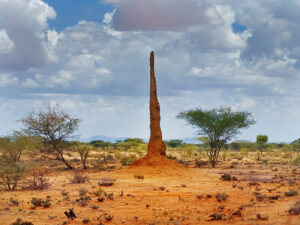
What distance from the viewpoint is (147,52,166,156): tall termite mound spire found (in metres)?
26.0

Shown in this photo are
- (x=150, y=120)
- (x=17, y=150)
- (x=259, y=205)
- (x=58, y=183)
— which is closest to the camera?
(x=259, y=205)

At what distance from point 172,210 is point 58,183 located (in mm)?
9127

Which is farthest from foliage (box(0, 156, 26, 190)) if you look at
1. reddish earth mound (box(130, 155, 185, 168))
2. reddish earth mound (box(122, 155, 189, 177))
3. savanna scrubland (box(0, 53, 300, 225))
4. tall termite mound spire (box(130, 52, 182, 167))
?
reddish earth mound (box(130, 155, 185, 168))

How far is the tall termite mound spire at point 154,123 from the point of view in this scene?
2595cm

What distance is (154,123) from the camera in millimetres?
26062

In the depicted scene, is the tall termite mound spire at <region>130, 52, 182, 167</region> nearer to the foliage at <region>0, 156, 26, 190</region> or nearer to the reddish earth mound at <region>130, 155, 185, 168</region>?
the reddish earth mound at <region>130, 155, 185, 168</region>

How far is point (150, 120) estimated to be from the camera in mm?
26297

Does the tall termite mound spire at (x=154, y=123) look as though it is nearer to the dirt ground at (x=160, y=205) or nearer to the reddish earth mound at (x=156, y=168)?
the reddish earth mound at (x=156, y=168)

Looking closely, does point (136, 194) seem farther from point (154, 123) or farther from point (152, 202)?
point (154, 123)

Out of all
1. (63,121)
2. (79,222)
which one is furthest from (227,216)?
(63,121)

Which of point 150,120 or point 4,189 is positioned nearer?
point 4,189

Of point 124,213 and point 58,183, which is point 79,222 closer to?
point 124,213

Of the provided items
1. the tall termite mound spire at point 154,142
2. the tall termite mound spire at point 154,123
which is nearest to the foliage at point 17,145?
the tall termite mound spire at point 154,142

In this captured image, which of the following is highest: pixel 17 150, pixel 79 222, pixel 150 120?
pixel 150 120
